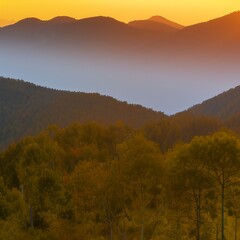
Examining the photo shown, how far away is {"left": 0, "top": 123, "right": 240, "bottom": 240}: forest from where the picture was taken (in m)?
42.2

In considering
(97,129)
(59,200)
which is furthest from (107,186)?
(97,129)

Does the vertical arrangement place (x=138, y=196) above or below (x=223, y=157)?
below

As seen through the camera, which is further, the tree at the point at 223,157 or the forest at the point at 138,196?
the forest at the point at 138,196

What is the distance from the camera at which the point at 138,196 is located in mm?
46562

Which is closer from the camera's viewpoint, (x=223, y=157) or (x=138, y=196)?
(x=223, y=157)

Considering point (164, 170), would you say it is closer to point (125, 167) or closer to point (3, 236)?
point (125, 167)

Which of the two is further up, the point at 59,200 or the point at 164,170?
the point at 164,170

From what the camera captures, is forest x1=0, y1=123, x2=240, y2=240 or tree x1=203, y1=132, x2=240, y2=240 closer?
tree x1=203, y1=132, x2=240, y2=240

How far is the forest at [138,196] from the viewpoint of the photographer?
42.2 metres

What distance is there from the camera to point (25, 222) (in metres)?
56.2

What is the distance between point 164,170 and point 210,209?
993 centimetres

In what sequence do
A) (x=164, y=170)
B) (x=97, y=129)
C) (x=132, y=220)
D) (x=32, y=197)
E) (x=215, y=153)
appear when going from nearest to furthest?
1. (x=215, y=153)
2. (x=164, y=170)
3. (x=132, y=220)
4. (x=32, y=197)
5. (x=97, y=129)

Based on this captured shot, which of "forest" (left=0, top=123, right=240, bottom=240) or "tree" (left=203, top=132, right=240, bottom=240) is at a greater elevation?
"tree" (left=203, top=132, right=240, bottom=240)

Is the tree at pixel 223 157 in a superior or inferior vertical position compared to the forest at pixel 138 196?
superior
